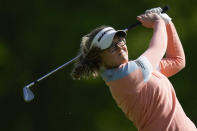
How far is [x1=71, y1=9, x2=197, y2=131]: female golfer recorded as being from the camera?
6.30 feet

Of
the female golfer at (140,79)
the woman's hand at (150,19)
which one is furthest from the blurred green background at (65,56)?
the female golfer at (140,79)

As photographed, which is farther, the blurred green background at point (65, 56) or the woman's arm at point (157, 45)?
the blurred green background at point (65, 56)

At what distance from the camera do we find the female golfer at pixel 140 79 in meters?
1.92

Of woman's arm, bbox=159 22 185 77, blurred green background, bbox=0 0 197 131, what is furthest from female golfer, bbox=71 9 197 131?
blurred green background, bbox=0 0 197 131

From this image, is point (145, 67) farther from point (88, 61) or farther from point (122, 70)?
point (88, 61)

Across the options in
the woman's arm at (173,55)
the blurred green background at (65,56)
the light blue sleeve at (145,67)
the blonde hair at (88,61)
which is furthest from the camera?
the blurred green background at (65,56)

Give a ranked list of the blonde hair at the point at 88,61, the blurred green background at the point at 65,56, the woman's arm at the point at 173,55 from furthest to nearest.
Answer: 1. the blurred green background at the point at 65,56
2. the woman's arm at the point at 173,55
3. the blonde hair at the point at 88,61

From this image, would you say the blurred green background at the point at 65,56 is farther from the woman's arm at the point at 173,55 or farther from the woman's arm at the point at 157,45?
the woman's arm at the point at 157,45

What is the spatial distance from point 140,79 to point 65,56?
2.40 m

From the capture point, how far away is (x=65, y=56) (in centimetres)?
424

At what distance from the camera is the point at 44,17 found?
4.25 meters

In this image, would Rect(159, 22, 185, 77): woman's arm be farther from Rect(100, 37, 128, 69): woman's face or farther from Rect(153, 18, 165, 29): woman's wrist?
Rect(100, 37, 128, 69): woman's face

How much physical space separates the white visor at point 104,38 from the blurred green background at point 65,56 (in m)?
2.17

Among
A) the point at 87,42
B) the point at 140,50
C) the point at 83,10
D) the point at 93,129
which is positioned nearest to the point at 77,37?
the point at 83,10
